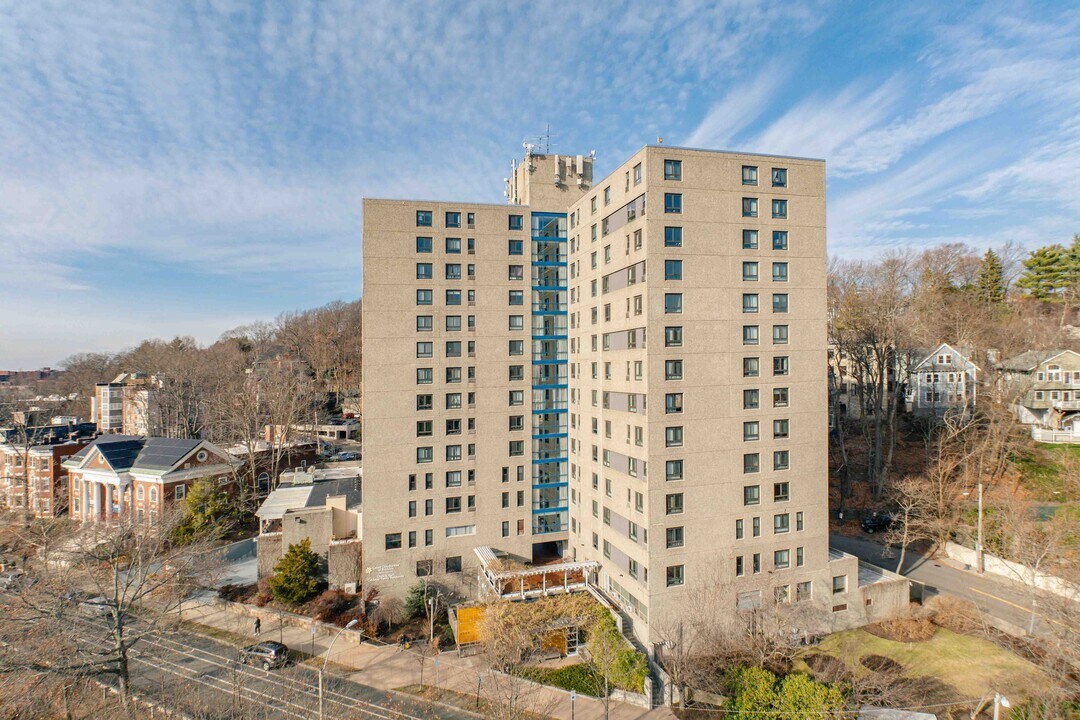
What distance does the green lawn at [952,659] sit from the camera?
880 inches

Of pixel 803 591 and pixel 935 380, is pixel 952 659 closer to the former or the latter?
pixel 803 591

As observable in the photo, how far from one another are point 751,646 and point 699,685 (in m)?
3.28

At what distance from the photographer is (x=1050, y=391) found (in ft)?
174

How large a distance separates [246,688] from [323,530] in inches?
476

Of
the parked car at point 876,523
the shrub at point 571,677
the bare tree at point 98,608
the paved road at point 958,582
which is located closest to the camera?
the bare tree at point 98,608

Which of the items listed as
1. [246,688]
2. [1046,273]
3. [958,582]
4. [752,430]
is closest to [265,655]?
[246,688]

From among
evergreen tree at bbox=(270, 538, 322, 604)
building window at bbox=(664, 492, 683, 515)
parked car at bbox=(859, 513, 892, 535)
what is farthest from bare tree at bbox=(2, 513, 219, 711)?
parked car at bbox=(859, 513, 892, 535)

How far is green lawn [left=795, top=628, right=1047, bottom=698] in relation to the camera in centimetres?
2236

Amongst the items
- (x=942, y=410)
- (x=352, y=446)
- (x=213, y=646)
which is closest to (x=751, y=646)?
(x=213, y=646)

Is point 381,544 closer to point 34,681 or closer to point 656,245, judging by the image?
point 34,681

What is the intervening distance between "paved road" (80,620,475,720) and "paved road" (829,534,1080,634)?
31522mm

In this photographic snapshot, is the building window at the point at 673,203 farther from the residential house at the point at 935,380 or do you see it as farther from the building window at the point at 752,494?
the residential house at the point at 935,380

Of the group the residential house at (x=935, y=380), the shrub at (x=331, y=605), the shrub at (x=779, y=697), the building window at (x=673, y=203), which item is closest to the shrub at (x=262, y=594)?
the shrub at (x=331, y=605)

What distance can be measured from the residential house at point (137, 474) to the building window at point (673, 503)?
138 feet
